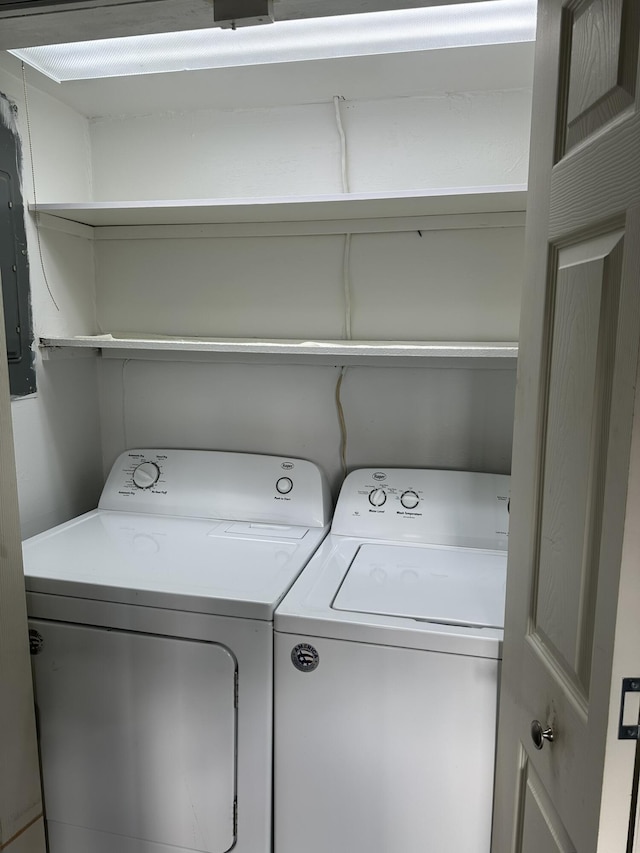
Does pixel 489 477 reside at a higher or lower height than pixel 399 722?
higher

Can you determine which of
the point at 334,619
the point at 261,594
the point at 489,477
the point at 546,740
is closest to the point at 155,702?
the point at 261,594

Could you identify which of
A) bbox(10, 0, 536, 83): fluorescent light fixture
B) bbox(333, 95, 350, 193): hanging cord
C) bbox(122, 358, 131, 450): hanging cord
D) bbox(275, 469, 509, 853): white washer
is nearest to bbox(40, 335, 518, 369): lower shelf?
bbox(122, 358, 131, 450): hanging cord

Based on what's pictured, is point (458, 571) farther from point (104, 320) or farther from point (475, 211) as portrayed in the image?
point (104, 320)

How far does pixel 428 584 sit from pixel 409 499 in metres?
0.38

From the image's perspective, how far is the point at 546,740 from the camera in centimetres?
88

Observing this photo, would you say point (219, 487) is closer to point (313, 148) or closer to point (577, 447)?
point (313, 148)

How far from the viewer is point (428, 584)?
147 cm

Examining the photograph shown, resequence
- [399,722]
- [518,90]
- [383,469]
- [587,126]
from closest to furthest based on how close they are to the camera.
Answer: [587,126], [399,722], [518,90], [383,469]

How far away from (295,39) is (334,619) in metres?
1.36

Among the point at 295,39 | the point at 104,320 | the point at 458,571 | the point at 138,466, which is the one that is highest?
the point at 295,39

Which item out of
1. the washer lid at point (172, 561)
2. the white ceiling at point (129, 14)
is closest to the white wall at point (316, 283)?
the washer lid at point (172, 561)

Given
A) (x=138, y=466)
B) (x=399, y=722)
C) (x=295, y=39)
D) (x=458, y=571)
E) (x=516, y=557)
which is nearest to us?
(x=516, y=557)

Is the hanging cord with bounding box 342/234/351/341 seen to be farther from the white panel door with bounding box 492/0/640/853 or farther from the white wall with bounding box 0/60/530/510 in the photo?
the white panel door with bounding box 492/0/640/853

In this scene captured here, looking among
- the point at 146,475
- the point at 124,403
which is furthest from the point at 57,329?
the point at 146,475
